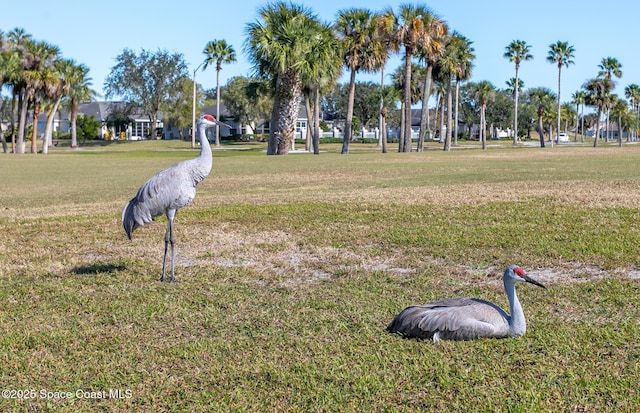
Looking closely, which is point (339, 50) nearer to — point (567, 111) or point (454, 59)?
point (454, 59)

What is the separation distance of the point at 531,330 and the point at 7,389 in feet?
14.8

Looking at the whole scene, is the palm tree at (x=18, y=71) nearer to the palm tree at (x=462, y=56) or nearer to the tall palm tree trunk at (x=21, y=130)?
the tall palm tree trunk at (x=21, y=130)

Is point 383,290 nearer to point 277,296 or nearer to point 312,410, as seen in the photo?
point 277,296

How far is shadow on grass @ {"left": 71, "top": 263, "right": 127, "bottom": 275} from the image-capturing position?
10.0 metres

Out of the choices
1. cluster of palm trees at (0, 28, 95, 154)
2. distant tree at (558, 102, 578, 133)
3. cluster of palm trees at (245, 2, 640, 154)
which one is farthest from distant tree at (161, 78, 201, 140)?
distant tree at (558, 102, 578, 133)

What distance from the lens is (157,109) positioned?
359ft

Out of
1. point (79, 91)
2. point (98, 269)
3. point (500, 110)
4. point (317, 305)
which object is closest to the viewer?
point (317, 305)

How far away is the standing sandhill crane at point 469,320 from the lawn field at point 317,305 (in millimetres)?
110

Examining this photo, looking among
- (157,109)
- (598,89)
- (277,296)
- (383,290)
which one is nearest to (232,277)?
(277,296)

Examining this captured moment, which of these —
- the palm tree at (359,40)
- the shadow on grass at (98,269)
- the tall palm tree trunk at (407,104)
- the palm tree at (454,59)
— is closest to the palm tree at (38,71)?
the palm tree at (359,40)

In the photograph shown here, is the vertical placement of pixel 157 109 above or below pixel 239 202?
above

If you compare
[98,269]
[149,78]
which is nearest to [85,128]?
[149,78]

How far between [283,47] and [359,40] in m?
9.88

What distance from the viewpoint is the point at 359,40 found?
5603cm
